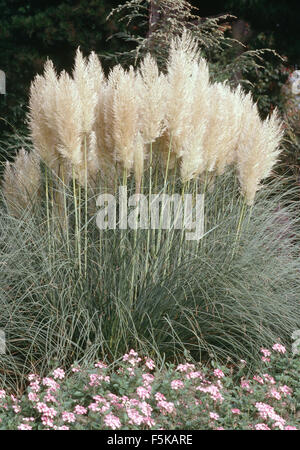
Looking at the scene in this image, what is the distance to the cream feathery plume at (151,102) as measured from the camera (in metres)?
4.40

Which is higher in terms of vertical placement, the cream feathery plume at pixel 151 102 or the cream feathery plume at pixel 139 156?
the cream feathery plume at pixel 151 102

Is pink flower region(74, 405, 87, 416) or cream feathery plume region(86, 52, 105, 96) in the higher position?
cream feathery plume region(86, 52, 105, 96)

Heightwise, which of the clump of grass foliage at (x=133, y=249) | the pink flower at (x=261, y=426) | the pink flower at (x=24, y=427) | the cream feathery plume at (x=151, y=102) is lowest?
the pink flower at (x=24, y=427)

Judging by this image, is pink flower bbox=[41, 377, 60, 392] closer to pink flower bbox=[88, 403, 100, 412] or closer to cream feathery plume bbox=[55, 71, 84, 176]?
pink flower bbox=[88, 403, 100, 412]

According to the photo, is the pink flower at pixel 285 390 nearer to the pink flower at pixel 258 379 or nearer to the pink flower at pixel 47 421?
the pink flower at pixel 258 379

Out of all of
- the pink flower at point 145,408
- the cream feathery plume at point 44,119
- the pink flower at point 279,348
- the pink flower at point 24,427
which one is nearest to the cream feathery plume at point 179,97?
the cream feathery plume at point 44,119

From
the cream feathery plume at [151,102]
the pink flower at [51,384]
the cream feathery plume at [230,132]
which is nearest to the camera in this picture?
the pink flower at [51,384]

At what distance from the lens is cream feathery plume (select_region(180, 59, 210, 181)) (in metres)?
4.49

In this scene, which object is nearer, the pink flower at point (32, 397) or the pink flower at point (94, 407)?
the pink flower at point (94, 407)

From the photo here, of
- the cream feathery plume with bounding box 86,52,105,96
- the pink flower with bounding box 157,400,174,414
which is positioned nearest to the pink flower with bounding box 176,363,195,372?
the pink flower with bounding box 157,400,174,414

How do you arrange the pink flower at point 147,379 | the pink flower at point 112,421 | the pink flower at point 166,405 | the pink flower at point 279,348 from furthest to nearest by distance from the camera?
the pink flower at point 279,348 → the pink flower at point 147,379 → the pink flower at point 166,405 → the pink flower at point 112,421

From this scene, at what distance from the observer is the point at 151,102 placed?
14.5 ft

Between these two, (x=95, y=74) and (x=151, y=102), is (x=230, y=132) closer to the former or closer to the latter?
(x=151, y=102)
